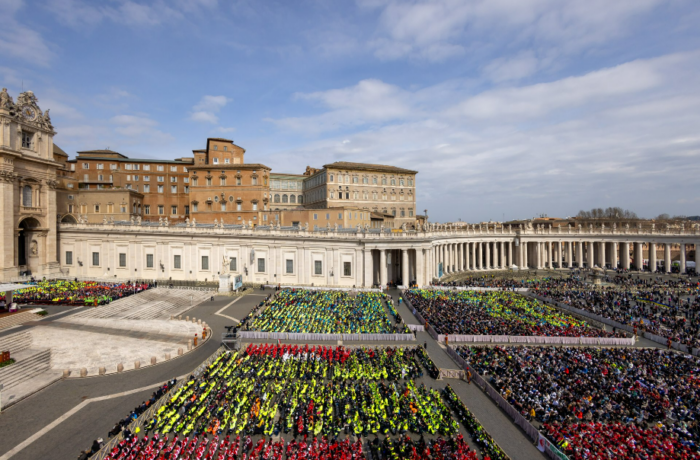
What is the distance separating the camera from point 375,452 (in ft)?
49.1

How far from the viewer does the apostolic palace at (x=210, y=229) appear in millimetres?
50281

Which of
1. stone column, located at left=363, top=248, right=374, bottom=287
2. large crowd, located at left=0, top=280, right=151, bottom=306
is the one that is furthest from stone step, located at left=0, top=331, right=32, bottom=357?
stone column, located at left=363, top=248, right=374, bottom=287

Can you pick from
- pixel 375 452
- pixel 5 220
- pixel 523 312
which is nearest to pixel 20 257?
pixel 5 220

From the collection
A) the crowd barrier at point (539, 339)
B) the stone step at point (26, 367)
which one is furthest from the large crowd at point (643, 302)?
the stone step at point (26, 367)

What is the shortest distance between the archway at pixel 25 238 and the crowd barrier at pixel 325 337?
4267cm

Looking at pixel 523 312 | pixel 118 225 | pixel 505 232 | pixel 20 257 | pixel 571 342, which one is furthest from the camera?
pixel 505 232

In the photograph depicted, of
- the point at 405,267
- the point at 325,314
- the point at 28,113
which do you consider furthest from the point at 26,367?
the point at 28,113

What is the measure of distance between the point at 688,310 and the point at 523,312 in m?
19.1

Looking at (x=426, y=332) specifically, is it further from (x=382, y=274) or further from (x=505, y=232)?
(x=505, y=232)

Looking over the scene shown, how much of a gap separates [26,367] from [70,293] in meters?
21.3

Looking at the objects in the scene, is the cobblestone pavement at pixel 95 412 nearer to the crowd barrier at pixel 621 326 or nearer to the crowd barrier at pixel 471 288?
the crowd barrier at pixel 621 326

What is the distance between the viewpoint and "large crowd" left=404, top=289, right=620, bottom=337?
3067 centimetres

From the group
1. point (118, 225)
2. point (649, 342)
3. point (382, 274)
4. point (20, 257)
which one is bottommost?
point (649, 342)

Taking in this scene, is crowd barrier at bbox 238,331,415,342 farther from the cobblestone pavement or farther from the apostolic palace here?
the apostolic palace
